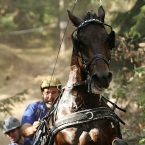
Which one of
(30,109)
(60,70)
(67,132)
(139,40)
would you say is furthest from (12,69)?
(67,132)

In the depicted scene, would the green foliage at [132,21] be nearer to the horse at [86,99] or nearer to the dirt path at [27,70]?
the horse at [86,99]

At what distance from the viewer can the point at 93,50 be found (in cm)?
410

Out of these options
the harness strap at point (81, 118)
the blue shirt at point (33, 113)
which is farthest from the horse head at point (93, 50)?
the blue shirt at point (33, 113)

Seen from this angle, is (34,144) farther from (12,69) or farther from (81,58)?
(12,69)

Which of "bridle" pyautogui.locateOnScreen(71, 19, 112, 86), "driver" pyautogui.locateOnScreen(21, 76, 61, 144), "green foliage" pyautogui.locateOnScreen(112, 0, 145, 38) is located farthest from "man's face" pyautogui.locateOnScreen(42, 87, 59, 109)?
"green foliage" pyautogui.locateOnScreen(112, 0, 145, 38)

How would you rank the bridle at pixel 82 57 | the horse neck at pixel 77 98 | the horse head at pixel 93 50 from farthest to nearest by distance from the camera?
1. the horse neck at pixel 77 98
2. the bridle at pixel 82 57
3. the horse head at pixel 93 50

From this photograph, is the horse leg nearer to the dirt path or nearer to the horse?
the horse

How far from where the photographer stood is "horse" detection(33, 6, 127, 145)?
4.13 m

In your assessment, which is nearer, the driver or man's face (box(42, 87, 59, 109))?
the driver

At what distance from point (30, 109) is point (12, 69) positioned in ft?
61.8

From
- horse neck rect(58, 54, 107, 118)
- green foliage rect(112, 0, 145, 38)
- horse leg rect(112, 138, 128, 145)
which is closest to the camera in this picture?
horse leg rect(112, 138, 128, 145)

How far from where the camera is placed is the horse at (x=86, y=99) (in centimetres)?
413

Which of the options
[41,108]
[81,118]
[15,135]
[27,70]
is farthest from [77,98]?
[27,70]

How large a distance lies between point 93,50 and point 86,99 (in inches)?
25.4
